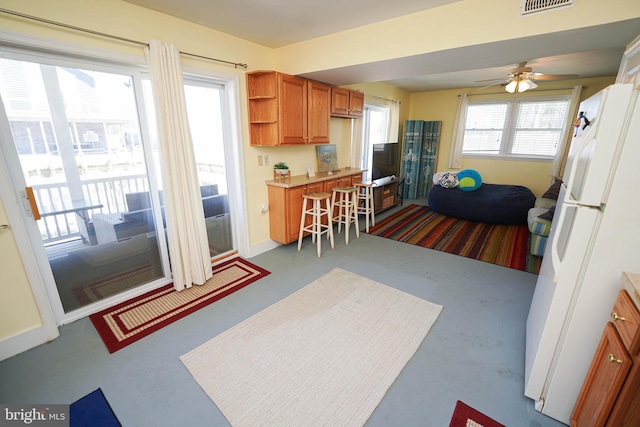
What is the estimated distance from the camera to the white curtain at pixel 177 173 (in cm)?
224

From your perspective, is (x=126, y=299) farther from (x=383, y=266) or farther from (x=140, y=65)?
(x=383, y=266)

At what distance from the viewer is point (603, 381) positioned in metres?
1.13

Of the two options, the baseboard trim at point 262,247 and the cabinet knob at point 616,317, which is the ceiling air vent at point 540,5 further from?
the baseboard trim at point 262,247

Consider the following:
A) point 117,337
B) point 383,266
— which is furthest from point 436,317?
point 117,337

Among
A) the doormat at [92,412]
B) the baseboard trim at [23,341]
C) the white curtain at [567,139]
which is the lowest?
the doormat at [92,412]

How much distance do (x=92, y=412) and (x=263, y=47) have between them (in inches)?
137

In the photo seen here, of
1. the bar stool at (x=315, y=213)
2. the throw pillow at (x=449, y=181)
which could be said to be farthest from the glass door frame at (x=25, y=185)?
the throw pillow at (x=449, y=181)

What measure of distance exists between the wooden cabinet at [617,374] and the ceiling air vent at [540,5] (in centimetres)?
173

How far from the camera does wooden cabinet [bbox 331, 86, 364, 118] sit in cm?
377

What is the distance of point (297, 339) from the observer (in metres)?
2.02

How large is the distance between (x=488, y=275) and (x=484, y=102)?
441 cm

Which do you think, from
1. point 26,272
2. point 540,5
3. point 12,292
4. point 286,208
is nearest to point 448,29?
point 540,5

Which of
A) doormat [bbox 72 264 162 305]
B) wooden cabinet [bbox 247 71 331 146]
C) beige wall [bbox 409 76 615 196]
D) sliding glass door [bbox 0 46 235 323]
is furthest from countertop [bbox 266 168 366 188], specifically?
beige wall [bbox 409 76 615 196]

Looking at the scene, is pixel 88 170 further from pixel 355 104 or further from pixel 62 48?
pixel 355 104
